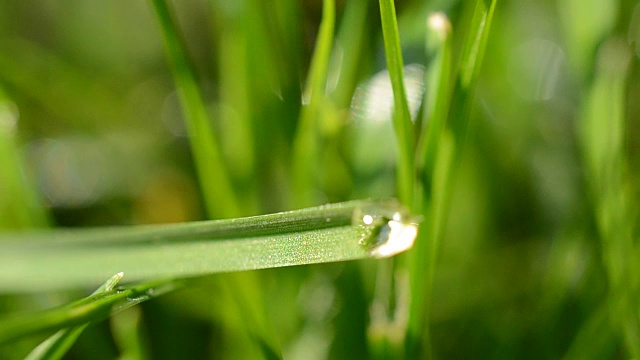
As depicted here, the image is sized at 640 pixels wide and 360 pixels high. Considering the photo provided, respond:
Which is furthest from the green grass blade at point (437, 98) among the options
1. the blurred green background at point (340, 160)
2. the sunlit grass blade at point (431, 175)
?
the blurred green background at point (340, 160)

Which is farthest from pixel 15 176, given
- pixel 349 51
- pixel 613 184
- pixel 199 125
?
pixel 613 184

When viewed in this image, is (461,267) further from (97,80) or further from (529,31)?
(97,80)

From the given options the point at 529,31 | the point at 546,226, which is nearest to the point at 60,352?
the point at 546,226

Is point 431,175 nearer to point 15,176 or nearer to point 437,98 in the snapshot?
point 437,98

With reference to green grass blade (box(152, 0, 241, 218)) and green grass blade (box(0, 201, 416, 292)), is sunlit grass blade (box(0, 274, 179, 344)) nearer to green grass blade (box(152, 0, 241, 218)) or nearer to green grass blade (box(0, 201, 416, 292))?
green grass blade (box(0, 201, 416, 292))

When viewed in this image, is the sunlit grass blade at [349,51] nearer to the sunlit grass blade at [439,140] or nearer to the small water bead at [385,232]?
the sunlit grass blade at [439,140]

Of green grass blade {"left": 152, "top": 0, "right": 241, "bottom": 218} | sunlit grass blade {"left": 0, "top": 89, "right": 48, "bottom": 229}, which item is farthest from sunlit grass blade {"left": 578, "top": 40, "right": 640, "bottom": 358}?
sunlit grass blade {"left": 0, "top": 89, "right": 48, "bottom": 229}
